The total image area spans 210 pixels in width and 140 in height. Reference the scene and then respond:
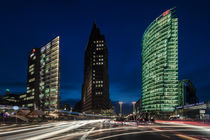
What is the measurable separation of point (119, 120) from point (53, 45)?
432 ft

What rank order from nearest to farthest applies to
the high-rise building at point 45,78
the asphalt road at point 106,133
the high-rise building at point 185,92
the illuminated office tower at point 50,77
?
1. the asphalt road at point 106,133
2. the illuminated office tower at point 50,77
3. the high-rise building at point 45,78
4. the high-rise building at point 185,92

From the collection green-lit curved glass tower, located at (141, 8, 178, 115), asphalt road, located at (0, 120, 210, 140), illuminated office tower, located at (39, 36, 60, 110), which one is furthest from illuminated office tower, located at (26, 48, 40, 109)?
asphalt road, located at (0, 120, 210, 140)

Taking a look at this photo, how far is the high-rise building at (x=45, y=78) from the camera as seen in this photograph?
154 meters

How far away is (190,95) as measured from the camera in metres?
187

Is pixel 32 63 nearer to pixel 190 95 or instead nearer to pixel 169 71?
pixel 169 71

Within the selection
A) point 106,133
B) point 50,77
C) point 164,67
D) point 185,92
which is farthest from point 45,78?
point 106,133

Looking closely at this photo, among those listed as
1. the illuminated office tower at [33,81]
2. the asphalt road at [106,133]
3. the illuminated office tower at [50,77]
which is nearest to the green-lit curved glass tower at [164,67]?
the illuminated office tower at [50,77]

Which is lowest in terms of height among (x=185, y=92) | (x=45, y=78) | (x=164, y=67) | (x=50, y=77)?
(x=185, y=92)

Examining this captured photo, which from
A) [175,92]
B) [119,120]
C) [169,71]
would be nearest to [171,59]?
[169,71]

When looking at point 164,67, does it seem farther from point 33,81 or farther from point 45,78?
point 33,81

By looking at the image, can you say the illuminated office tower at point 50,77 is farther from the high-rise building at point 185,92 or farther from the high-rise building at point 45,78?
the high-rise building at point 185,92

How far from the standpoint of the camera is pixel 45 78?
553ft

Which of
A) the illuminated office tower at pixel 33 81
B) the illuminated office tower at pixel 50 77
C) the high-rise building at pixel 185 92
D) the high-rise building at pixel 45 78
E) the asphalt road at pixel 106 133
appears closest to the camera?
the asphalt road at pixel 106 133

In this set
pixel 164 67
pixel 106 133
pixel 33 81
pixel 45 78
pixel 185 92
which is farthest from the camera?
pixel 33 81
